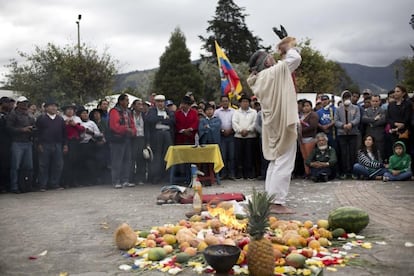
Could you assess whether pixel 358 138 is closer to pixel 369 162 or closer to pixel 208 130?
pixel 369 162

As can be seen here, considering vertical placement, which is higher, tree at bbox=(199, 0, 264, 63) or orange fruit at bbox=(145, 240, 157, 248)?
tree at bbox=(199, 0, 264, 63)

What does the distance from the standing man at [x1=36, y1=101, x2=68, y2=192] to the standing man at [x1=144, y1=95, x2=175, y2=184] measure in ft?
7.03

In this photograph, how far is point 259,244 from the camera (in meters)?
3.96

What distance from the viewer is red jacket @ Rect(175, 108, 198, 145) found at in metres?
11.1

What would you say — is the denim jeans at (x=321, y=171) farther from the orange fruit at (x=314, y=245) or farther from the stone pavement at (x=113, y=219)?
the orange fruit at (x=314, y=245)

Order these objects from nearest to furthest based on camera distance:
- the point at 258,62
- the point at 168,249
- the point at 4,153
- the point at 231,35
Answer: the point at 168,249
the point at 258,62
the point at 4,153
the point at 231,35

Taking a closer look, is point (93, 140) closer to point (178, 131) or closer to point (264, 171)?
point (178, 131)

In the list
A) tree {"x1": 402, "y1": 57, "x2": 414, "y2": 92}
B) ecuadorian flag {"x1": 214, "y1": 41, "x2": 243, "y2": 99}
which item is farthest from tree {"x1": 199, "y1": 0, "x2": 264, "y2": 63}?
ecuadorian flag {"x1": 214, "y1": 41, "x2": 243, "y2": 99}

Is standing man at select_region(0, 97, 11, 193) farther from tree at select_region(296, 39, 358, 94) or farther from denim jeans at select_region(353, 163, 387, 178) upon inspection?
tree at select_region(296, 39, 358, 94)

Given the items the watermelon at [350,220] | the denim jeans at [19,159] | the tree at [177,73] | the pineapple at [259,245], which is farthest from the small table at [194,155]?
the tree at [177,73]

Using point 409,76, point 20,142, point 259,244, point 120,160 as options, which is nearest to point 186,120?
point 120,160

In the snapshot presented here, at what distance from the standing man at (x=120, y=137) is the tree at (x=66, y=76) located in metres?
15.9

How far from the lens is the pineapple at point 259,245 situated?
3.92 meters

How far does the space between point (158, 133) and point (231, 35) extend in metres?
42.8
